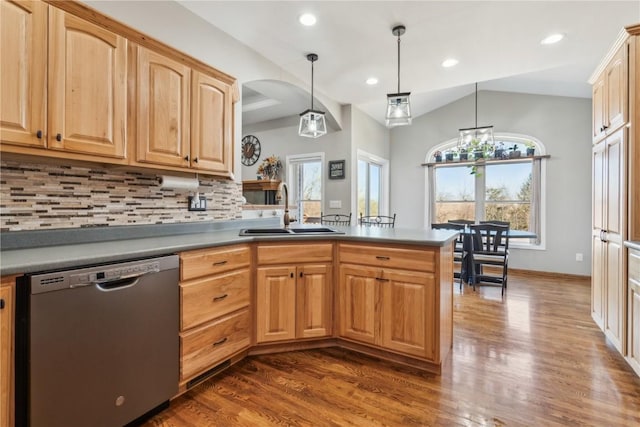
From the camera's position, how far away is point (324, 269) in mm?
2293

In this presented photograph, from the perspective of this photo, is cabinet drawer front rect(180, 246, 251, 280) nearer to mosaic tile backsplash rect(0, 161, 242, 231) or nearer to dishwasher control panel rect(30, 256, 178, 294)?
dishwasher control panel rect(30, 256, 178, 294)

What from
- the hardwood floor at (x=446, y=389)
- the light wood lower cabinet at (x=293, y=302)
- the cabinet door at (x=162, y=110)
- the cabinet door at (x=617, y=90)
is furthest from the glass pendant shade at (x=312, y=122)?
the cabinet door at (x=617, y=90)

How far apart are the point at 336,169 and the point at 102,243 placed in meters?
3.57

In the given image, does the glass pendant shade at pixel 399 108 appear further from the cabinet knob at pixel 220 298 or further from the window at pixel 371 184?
the window at pixel 371 184

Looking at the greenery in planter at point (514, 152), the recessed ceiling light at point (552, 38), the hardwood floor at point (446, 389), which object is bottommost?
the hardwood floor at point (446, 389)

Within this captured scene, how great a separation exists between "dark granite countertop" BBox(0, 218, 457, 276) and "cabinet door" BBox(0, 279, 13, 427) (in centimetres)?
10

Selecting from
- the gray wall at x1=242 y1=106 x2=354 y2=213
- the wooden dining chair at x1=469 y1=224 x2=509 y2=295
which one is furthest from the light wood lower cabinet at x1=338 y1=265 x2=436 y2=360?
the gray wall at x1=242 y1=106 x2=354 y2=213

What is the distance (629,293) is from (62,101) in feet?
11.5

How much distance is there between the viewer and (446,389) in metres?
1.83

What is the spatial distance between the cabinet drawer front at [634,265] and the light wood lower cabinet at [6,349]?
10.5ft

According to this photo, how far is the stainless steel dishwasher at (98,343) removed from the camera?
3.79ft

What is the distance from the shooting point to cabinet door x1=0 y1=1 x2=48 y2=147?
128 cm

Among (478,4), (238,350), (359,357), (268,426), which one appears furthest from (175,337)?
(478,4)

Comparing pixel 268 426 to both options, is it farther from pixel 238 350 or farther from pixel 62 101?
pixel 62 101
